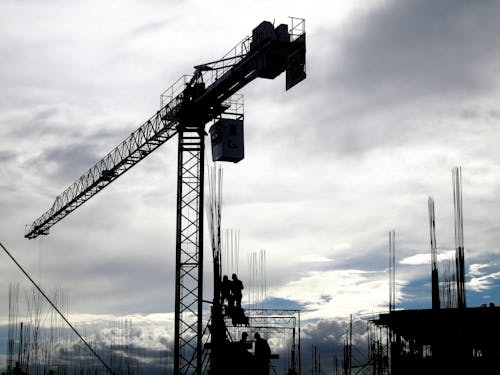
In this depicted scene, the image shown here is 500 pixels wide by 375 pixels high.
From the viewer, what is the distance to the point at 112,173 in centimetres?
7038

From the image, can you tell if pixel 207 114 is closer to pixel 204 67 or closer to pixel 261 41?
pixel 204 67

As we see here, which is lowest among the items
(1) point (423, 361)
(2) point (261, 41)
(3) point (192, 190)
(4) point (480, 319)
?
(1) point (423, 361)

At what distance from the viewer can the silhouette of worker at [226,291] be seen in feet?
111

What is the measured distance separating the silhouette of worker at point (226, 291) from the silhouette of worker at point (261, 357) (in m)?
2.66

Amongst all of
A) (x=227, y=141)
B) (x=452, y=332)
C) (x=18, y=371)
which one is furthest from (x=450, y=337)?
(x=18, y=371)

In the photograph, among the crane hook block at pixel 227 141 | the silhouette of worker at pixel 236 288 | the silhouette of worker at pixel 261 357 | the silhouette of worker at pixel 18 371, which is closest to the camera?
the silhouette of worker at pixel 261 357

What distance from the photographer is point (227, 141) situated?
4847cm

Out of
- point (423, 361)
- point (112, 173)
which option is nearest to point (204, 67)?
point (112, 173)

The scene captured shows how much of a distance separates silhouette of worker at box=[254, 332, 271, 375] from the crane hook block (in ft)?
60.7

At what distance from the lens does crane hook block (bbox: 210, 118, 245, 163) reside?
48219 mm

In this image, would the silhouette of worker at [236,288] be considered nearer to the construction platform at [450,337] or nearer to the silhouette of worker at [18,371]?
the construction platform at [450,337]

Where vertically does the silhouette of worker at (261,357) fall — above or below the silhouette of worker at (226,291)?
below

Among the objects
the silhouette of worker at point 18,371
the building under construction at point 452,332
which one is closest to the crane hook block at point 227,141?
the building under construction at point 452,332

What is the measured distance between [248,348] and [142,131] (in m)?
34.2
